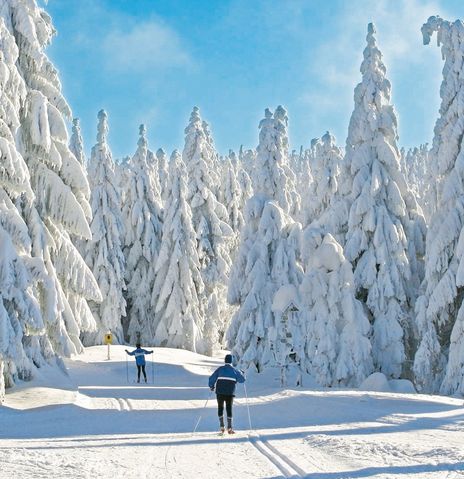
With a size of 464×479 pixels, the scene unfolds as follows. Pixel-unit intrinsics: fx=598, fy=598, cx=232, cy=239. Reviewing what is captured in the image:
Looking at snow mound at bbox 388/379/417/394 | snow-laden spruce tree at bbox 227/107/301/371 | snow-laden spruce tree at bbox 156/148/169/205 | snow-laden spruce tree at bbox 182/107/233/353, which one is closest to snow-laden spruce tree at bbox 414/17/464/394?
snow mound at bbox 388/379/417/394

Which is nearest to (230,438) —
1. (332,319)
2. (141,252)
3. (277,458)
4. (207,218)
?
(277,458)

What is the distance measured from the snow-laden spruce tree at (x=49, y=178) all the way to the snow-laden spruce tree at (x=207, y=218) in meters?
20.5

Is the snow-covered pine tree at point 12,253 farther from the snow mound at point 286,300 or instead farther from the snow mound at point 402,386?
the snow mound at point 402,386

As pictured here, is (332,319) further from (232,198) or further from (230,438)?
(232,198)

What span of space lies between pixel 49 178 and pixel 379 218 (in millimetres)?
13093

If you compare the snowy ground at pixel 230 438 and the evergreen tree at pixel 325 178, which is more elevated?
the evergreen tree at pixel 325 178

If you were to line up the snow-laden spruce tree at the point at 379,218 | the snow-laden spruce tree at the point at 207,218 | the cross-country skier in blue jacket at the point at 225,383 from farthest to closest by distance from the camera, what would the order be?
the snow-laden spruce tree at the point at 207,218 < the snow-laden spruce tree at the point at 379,218 < the cross-country skier in blue jacket at the point at 225,383

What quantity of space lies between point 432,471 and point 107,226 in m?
34.7

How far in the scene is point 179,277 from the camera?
40000 mm

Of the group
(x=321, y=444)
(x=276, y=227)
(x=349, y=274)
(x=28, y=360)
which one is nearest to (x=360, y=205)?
(x=349, y=274)

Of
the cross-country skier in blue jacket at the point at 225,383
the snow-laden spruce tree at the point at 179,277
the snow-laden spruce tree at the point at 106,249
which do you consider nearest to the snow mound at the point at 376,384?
the cross-country skier in blue jacket at the point at 225,383

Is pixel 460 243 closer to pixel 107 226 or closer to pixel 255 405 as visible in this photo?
pixel 255 405

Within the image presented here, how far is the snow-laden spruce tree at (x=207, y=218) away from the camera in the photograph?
135 feet

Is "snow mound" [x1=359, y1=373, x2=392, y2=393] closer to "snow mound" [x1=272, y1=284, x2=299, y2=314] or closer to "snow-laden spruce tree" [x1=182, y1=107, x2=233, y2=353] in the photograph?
"snow mound" [x1=272, y1=284, x2=299, y2=314]
